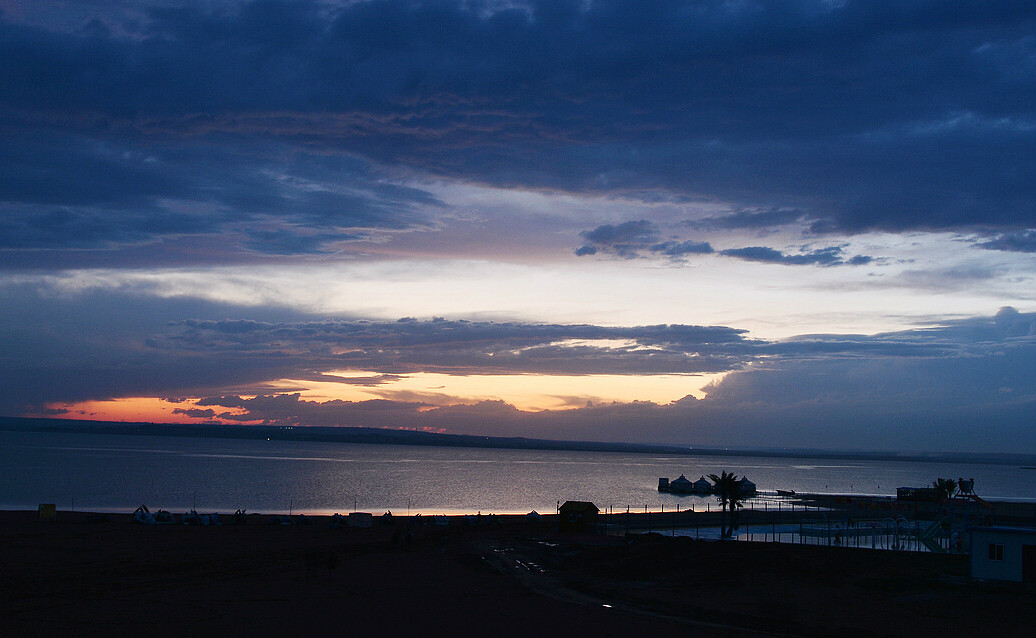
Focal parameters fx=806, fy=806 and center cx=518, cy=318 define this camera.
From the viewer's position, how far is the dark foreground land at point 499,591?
2298 centimetres

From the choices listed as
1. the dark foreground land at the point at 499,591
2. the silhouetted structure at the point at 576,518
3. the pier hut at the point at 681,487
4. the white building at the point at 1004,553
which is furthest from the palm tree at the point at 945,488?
the pier hut at the point at 681,487

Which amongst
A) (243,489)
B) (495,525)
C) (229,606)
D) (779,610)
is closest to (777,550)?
(779,610)

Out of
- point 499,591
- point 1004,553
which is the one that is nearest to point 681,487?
point 499,591

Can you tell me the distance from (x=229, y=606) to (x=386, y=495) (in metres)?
76.2

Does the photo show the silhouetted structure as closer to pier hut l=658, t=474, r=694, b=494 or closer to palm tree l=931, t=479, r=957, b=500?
palm tree l=931, t=479, r=957, b=500

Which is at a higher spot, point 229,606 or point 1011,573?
point 1011,573

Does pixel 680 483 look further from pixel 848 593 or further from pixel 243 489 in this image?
pixel 848 593

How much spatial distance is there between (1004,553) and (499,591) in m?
16.8

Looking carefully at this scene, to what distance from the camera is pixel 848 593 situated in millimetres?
26953

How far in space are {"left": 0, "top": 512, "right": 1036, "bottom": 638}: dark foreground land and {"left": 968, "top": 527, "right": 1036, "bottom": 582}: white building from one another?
60 cm

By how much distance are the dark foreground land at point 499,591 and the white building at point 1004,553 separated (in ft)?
1.95

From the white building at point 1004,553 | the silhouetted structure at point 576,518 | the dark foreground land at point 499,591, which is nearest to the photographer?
the dark foreground land at point 499,591

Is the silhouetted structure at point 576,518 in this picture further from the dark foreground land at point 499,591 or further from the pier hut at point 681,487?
the pier hut at point 681,487

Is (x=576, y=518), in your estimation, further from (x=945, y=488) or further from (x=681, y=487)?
(x=681, y=487)
